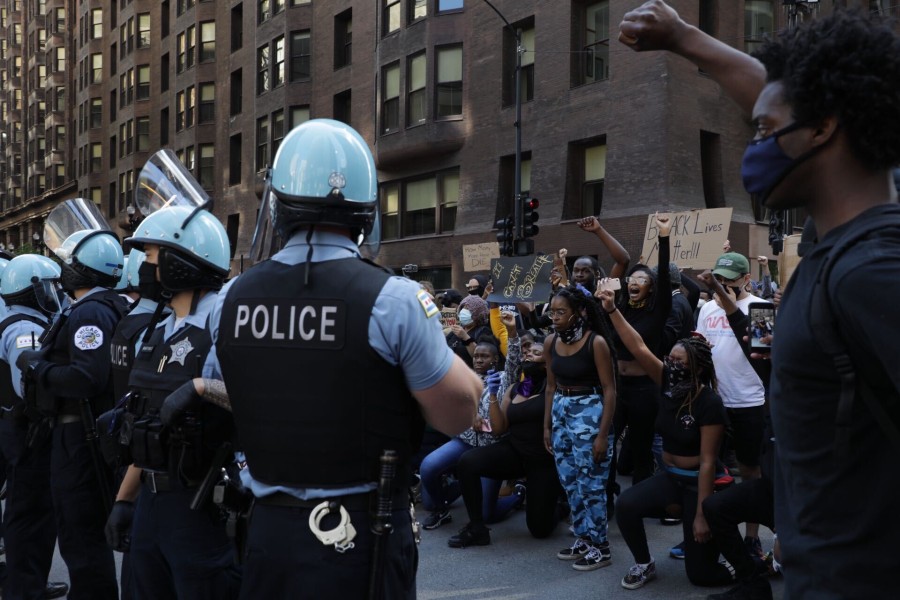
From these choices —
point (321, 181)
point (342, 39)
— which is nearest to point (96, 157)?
point (342, 39)

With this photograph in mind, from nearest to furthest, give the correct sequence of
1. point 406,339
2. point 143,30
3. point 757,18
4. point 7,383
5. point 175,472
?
1. point 406,339
2. point 175,472
3. point 7,383
4. point 757,18
5. point 143,30

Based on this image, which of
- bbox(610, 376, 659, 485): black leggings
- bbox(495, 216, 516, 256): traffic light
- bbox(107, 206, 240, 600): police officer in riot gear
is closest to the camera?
bbox(107, 206, 240, 600): police officer in riot gear

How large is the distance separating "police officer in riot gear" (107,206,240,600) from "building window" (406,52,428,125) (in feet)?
65.6

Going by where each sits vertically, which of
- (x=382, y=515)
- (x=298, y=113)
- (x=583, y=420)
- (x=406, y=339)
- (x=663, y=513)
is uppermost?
(x=298, y=113)

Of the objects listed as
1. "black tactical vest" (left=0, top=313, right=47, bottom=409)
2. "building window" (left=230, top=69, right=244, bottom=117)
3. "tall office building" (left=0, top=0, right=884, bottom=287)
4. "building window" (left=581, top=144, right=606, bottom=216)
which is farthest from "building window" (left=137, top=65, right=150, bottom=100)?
"black tactical vest" (left=0, top=313, right=47, bottom=409)

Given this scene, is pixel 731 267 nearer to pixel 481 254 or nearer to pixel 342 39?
pixel 481 254

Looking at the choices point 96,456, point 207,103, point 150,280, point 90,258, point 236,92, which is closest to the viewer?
point 150,280

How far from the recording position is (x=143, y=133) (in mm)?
43250

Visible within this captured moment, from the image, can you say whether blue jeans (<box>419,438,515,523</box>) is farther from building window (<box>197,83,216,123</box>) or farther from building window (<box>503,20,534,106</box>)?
building window (<box>197,83,216,123</box>)

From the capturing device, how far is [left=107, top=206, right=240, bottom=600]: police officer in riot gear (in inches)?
133

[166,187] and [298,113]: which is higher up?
[298,113]

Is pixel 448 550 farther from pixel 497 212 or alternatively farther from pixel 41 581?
pixel 497 212

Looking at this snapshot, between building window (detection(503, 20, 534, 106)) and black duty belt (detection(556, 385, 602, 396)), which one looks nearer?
black duty belt (detection(556, 385, 602, 396))

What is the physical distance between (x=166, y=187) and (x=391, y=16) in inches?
850
